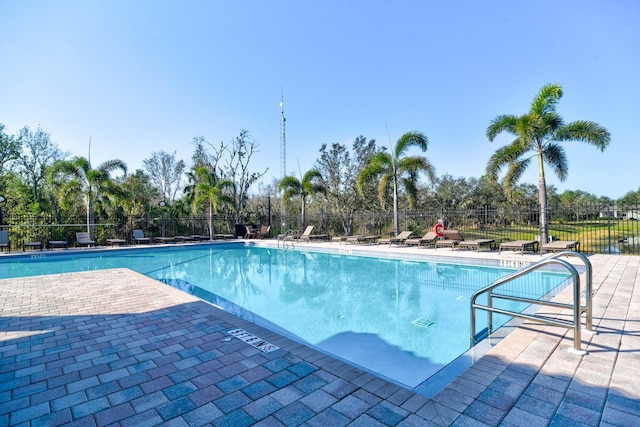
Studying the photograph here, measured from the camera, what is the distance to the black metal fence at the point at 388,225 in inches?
443

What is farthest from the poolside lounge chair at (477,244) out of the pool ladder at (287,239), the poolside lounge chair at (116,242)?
the poolside lounge chair at (116,242)

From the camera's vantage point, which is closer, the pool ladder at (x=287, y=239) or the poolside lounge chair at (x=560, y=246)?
the poolside lounge chair at (x=560, y=246)

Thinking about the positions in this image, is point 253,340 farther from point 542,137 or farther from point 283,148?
point 283,148

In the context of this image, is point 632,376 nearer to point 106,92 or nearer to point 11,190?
point 106,92

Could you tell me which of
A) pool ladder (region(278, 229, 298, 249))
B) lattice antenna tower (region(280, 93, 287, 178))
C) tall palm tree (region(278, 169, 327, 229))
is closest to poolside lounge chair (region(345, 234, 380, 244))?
pool ladder (region(278, 229, 298, 249))

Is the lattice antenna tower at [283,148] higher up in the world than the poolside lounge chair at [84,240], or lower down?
higher up

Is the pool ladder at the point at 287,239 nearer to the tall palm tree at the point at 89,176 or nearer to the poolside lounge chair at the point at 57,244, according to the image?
the tall palm tree at the point at 89,176

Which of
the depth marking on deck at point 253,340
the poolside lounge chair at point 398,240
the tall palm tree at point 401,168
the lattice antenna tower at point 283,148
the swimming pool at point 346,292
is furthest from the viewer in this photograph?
the lattice antenna tower at point 283,148

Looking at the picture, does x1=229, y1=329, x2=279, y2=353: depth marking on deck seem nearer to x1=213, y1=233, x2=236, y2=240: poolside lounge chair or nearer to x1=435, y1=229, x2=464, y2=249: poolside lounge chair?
x1=435, y1=229, x2=464, y2=249: poolside lounge chair

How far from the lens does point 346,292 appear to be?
6.83 m

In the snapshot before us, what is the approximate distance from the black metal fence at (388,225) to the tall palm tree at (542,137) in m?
1.17

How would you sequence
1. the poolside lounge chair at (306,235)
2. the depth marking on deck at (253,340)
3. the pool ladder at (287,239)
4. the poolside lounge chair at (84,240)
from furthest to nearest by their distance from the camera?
the poolside lounge chair at (306,235) < the pool ladder at (287,239) < the poolside lounge chair at (84,240) < the depth marking on deck at (253,340)

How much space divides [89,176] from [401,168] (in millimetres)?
13752

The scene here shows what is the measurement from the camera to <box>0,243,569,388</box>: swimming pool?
3969 millimetres
